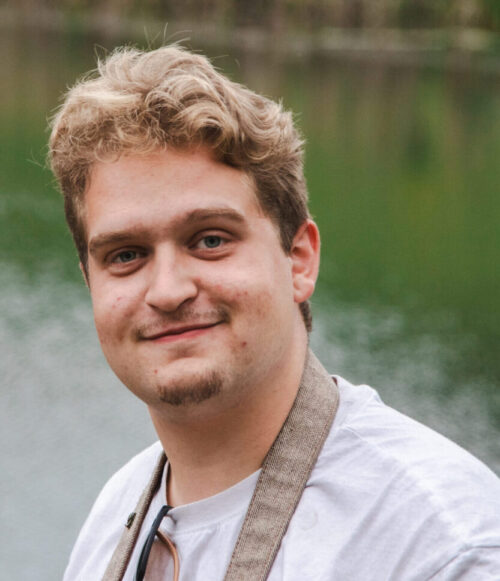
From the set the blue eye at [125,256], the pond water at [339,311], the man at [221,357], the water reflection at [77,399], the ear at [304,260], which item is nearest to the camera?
the man at [221,357]

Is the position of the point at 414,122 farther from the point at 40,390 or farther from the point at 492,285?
the point at 40,390

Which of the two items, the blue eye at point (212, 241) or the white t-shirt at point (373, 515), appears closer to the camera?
the white t-shirt at point (373, 515)

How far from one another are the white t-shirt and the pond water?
1.30m

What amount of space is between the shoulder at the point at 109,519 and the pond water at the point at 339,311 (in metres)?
1.14

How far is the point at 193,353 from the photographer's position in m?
1.91

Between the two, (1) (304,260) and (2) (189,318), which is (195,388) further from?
(1) (304,260)

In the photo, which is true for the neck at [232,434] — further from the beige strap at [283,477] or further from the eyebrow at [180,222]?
the eyebrow at [180,222]

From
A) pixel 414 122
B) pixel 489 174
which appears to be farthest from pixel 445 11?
pixel 489 174

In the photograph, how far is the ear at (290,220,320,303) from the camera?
7.15 feet

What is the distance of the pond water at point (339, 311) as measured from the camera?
36.3 ft

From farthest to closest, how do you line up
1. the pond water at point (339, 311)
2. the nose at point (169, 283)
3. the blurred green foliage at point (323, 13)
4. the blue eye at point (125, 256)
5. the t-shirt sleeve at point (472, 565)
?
the blurred green foliage at point (323, 13) → the pond water at point (339, 311) → the blue eye at point (125, 256) → the nose at point (169, 283) → the t-shirt sleeve at point (472, 565)

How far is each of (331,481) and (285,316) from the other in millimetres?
370

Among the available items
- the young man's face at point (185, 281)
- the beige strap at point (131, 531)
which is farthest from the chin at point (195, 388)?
the beige strap at point (131, 531)

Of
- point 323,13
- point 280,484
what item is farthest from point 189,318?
point 323,13
